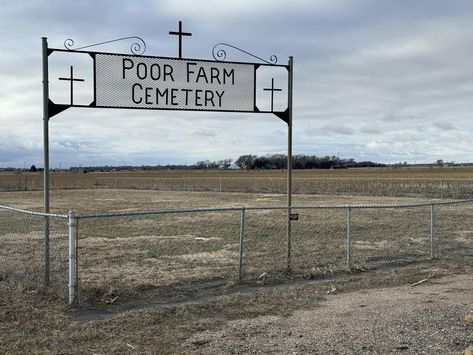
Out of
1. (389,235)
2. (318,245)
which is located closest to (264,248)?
(318,245)

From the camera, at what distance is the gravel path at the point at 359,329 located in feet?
17.2

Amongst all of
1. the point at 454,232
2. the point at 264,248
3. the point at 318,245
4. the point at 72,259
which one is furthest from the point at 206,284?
the point at 454,232

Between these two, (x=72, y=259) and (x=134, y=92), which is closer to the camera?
(x=72, y=259)

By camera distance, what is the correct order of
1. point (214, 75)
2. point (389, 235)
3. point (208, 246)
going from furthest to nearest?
point (389, 235) → point (208, 246) → point (214, 75)

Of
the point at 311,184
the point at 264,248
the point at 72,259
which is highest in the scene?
the point at 72,259

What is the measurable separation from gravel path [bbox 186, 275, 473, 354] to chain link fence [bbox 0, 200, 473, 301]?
2.26 meters

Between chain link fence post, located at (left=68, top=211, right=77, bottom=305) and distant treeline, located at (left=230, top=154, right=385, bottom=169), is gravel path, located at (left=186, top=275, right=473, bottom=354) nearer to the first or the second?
chain link fence post, located at (left=68, top=211, right=77, bottom=305)

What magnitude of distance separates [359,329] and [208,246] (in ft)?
24.8

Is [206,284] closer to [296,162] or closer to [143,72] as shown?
[143,72]

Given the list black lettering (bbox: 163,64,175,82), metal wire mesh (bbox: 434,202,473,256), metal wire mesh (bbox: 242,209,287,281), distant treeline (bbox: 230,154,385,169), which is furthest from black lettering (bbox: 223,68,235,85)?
distant treeline (bbox: 230,154,385,169)

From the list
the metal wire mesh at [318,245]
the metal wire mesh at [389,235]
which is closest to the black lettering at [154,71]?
the metal wire mesh at [318,245]

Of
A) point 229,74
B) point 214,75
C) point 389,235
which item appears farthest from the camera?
point 389,235

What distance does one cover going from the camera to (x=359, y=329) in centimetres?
584

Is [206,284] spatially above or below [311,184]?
below
